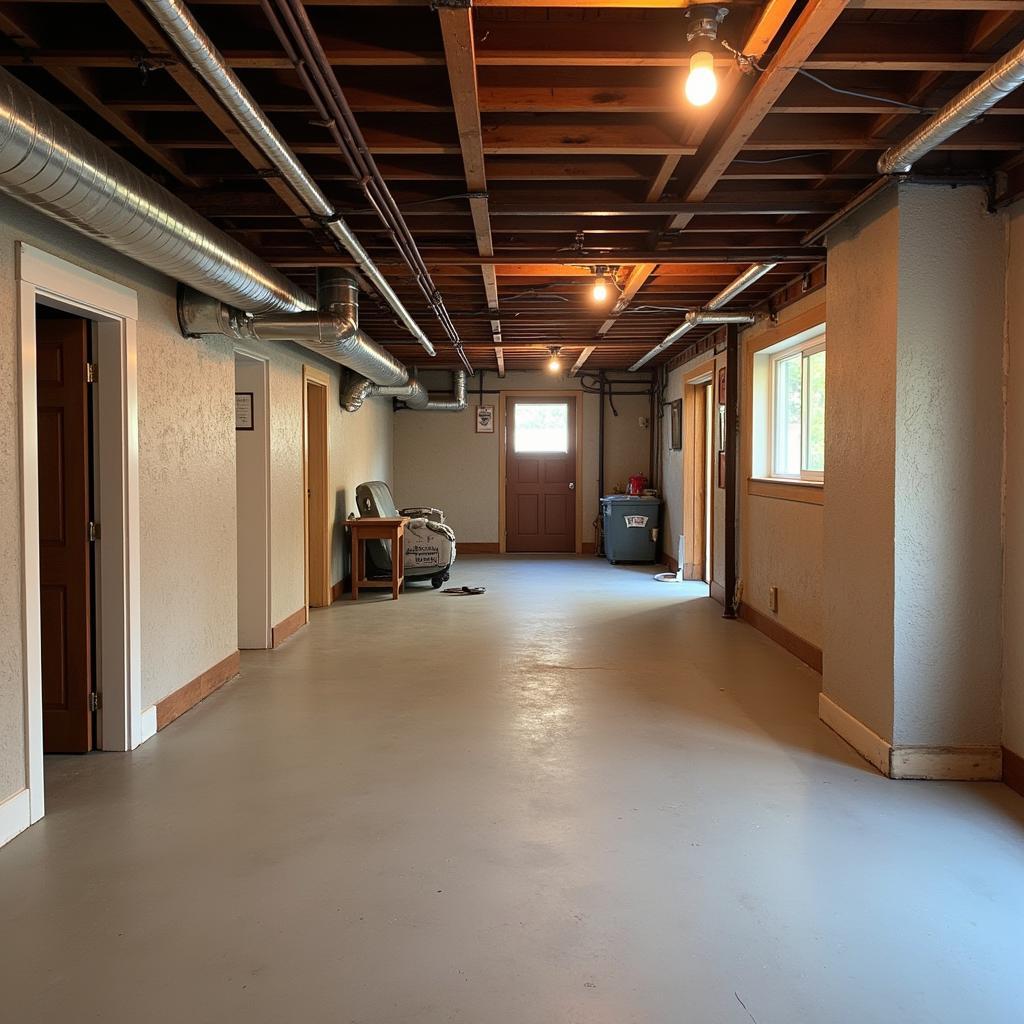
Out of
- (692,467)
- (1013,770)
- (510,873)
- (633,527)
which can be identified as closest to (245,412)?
(510,873)

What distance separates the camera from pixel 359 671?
17.2 ft

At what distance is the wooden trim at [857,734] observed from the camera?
3.49 meters

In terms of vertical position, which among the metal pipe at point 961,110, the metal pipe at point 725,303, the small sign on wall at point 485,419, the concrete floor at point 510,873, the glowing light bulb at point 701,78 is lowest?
the concrete floor at point 510,873

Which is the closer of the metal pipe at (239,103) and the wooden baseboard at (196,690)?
the metal pipe at (239,103)

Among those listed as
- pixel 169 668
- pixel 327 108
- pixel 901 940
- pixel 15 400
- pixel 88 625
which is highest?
pixel 327 108

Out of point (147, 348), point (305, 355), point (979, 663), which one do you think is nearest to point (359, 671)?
point (147, 348)

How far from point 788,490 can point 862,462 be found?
6.70 feet

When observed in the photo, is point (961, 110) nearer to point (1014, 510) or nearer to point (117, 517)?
point (1014, 510)

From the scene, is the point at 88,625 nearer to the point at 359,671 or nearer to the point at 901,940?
the point at 359,671

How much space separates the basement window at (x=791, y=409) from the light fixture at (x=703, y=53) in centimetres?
321

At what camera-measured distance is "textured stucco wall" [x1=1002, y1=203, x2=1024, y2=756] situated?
326 centimetres

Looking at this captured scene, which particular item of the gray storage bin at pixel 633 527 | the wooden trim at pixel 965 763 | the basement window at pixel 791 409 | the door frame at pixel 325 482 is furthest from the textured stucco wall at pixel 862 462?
the gray storage bin at pixel 633 527

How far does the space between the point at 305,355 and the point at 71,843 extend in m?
4.57

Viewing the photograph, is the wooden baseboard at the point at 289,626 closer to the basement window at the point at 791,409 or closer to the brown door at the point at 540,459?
the basement window at the point at 791,409
